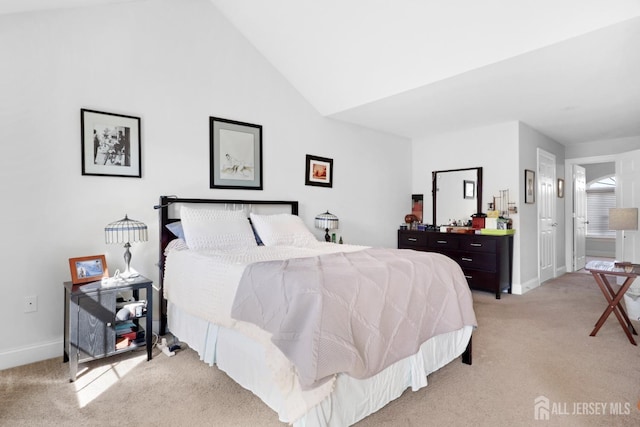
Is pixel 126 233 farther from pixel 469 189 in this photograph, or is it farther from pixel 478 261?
pixel 469 189

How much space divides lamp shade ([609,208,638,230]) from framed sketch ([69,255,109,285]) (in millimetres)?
5452

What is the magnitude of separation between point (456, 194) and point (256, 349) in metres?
4.28

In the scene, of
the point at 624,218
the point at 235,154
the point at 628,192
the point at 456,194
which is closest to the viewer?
the point at 235,154

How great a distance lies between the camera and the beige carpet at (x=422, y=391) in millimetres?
1810

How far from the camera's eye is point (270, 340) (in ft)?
5.33

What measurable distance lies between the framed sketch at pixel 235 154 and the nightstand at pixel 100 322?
1351 mm

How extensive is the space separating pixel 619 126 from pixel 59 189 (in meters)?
6.72

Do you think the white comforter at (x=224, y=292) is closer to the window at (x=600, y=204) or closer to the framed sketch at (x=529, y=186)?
the framed sketch at (x=529, y=186)

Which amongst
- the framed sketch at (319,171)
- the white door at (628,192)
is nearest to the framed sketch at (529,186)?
the white door at (628,192)

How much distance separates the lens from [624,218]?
4043mm

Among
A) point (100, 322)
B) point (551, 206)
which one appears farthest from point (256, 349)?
point (551, 206)

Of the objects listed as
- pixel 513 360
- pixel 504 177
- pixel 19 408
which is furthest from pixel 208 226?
pixel 504 177

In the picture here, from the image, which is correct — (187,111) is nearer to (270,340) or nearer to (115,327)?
(115,327)

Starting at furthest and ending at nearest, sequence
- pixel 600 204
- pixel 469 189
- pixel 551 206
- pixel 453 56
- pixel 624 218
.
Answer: pixel 600 204, pixel 551 206, pixel 469 189, pixel 624 218, pixel 453 56
